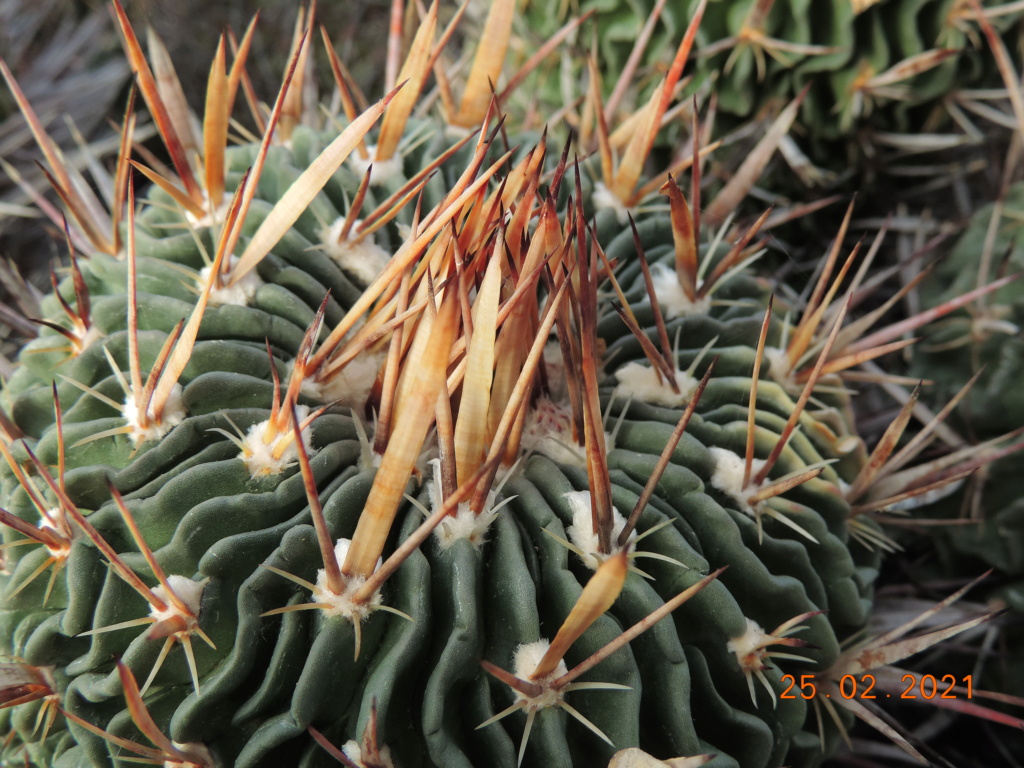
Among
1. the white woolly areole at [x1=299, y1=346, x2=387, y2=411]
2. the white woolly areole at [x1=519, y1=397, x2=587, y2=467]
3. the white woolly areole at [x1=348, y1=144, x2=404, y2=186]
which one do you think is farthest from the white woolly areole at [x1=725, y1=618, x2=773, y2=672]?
the white woolly areole at [x1=348, y1=144, x2=404, y2=186]

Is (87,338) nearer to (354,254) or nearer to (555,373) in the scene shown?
(354,254)

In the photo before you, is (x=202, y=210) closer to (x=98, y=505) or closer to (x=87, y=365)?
(x=87, y=365)

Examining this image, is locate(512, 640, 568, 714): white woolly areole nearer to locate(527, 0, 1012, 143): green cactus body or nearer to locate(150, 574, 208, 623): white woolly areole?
locate(150, 574, 208, 623): white woolly areole

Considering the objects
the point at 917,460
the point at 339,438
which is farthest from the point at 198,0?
the point at 917,460

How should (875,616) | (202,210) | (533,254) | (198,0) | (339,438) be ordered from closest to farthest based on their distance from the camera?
(533,254)
(339,438)
(202,210)
(875,616)
(198,0)

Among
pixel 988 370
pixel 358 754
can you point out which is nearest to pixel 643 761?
pixel 358 754

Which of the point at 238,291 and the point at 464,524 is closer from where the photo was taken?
the point at 464,524

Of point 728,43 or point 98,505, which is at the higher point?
point 728,43
